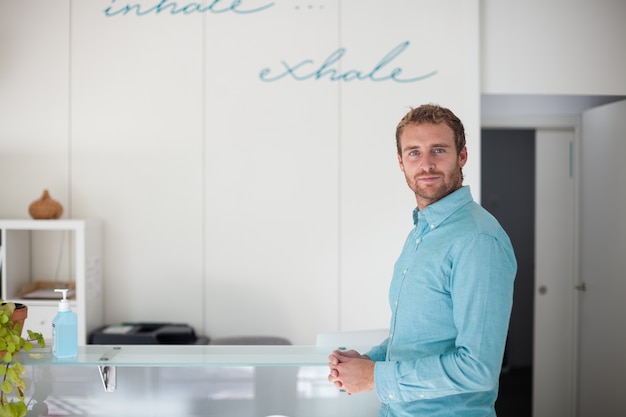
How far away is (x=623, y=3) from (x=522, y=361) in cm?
387

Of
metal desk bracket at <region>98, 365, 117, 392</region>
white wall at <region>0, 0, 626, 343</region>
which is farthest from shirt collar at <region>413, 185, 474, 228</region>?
white wall at <region>0, 0, 626, 343</region>

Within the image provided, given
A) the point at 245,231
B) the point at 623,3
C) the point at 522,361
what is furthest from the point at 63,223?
the point at 522,361

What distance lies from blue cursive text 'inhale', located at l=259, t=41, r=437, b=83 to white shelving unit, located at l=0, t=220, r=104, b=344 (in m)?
1.59

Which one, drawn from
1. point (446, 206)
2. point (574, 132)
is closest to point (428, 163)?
point (446, 206)

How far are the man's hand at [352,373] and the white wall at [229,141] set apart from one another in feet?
8.35

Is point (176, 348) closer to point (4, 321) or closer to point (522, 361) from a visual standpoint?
point (4, 321)

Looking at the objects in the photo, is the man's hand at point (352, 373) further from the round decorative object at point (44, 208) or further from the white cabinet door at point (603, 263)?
the white cabinet door at point (603, 263)

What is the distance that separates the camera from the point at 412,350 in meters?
1.69

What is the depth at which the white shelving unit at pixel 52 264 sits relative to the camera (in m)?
3.90

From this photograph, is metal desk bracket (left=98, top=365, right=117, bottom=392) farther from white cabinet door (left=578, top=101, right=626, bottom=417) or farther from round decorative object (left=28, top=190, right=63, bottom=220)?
white cabinet door (left=578, top=101, right=626, bottom=417)

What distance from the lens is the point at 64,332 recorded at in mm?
1973

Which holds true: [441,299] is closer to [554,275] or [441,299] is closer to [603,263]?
[603,263]

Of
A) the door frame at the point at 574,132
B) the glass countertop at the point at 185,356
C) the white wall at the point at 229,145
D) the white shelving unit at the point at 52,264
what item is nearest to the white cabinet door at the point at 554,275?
the door frame at the point at 574,132

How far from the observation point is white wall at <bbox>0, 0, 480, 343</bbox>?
4.25 metres
